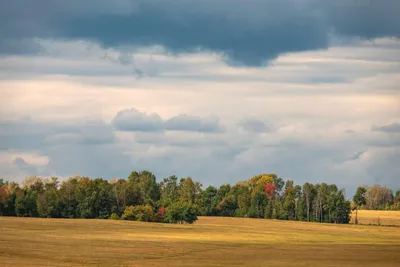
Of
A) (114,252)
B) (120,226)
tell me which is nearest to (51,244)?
(114,252)

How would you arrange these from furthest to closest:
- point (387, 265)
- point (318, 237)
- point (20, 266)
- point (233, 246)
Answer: point (318, 237), point (233, 246), point (387, 265), point (20, 266)

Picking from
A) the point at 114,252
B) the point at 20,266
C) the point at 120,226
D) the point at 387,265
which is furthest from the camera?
the point at 120,226

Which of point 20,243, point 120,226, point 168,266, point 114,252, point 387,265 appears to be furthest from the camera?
point 120,226

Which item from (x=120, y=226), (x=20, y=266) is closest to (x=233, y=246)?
(x=20, y=266)

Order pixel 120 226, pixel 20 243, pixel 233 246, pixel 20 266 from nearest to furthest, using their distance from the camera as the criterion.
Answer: pixel 20 266
pixel 20 243
pixel 233 246
pixel 120 226

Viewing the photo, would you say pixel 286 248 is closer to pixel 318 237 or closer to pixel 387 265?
pixel 387 265

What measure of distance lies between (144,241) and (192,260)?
39.2 metres

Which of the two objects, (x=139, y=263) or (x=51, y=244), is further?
(x=51, y=244)

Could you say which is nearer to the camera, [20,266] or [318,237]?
[20,266]

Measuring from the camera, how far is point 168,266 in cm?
8638

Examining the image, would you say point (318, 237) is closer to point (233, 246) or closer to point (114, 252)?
point (233, 246)

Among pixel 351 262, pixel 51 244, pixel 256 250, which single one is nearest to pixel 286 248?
pixel 256 250

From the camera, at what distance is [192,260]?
9488 centimetres

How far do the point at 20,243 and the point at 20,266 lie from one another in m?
35.7
